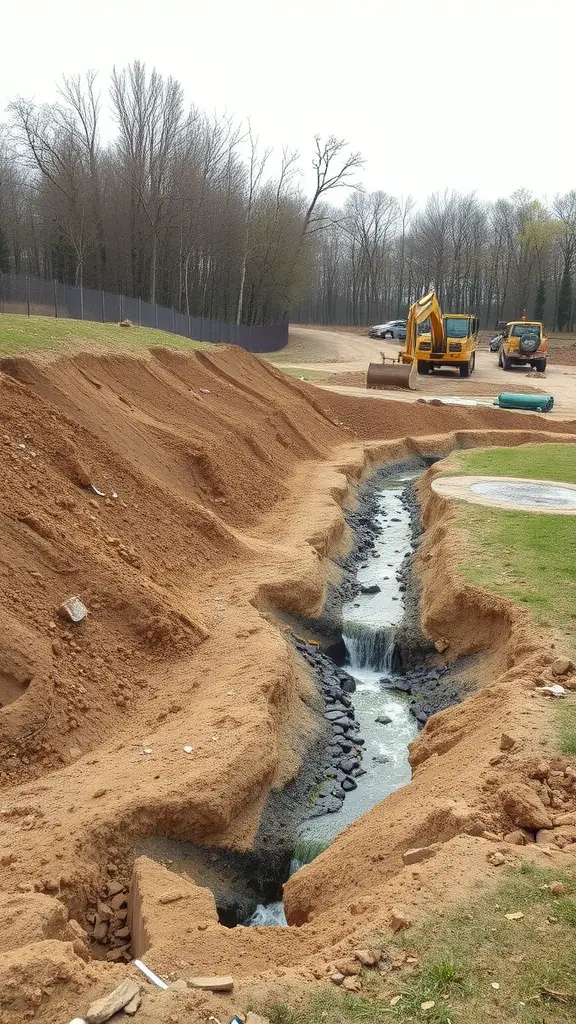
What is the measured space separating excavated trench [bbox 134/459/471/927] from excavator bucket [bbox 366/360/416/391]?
61.7 feet

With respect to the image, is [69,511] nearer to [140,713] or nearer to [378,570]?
[140,713]

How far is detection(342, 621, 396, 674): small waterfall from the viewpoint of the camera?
40.4 ft

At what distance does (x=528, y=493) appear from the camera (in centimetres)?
1739

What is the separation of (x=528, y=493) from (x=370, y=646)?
679cm

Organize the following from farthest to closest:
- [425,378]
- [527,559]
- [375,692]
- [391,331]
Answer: [391,331] → [425,378] → [527,559] → [375,692]

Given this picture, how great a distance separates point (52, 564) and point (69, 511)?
1403 mm

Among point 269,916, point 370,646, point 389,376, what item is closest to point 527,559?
point 370,646

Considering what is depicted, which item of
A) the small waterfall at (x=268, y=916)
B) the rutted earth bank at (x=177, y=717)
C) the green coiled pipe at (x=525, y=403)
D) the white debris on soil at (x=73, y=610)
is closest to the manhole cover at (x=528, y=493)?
the rutted earth bank at (x=177, y=717)

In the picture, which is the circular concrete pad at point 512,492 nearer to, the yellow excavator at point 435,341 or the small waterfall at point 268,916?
the small waterfall at point 268,916

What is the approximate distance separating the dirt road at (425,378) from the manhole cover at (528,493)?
13.6 m

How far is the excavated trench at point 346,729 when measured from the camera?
23.6 ft

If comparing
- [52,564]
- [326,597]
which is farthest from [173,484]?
[52,564]

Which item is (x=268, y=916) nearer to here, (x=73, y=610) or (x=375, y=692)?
(x=73, y=610)

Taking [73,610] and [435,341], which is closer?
[73,610]
